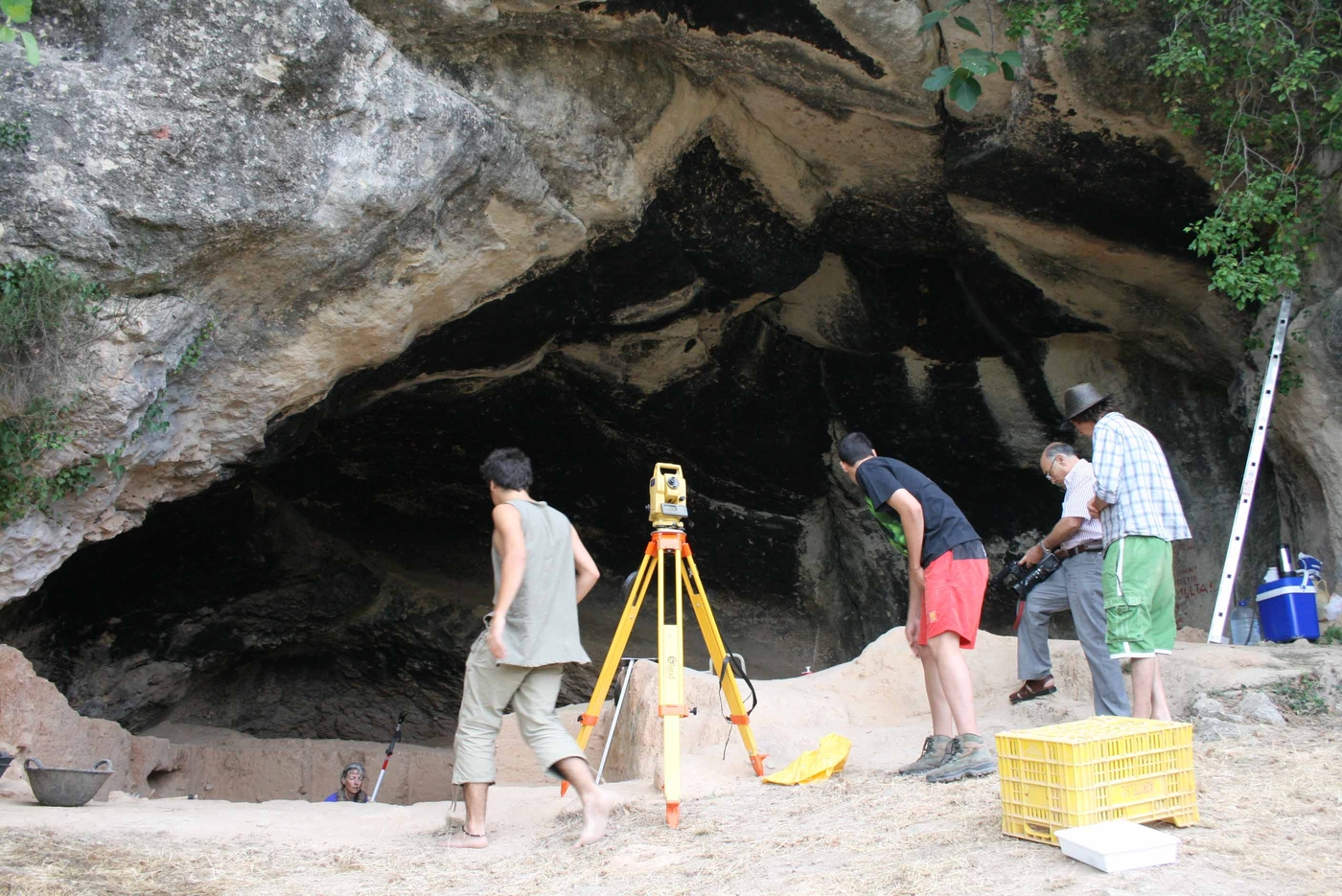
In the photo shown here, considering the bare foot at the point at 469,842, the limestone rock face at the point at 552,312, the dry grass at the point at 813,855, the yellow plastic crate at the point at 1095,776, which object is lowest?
the bare foot at the point at 469,842

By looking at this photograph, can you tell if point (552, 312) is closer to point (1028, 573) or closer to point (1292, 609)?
point (1028, 573)

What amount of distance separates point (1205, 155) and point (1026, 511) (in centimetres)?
344

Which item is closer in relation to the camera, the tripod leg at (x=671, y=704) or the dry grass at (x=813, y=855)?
the dry grass at (x=813, y=855)

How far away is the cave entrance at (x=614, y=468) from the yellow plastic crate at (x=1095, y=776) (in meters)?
4.73

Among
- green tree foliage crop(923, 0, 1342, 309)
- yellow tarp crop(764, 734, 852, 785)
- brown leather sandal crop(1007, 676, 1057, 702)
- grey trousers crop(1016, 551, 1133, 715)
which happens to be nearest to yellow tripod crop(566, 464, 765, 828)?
yellow tarp crop(764, 734, 852, 785)

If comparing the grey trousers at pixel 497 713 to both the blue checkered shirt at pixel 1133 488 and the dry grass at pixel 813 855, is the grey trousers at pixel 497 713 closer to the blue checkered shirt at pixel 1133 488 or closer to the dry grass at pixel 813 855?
the dry grass at pixel 813 855

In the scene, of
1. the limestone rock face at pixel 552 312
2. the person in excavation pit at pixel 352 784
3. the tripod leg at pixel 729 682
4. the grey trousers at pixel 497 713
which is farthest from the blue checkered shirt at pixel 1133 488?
the person in excavation pit at pixel 352 784

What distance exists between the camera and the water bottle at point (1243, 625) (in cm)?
561

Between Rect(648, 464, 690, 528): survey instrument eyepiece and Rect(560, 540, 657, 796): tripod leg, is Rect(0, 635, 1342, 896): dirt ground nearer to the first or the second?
Rect(560, 540, 657, 796): tripod leg

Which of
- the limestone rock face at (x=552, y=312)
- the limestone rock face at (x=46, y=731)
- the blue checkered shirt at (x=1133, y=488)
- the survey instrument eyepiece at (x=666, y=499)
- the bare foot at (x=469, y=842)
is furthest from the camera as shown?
the limestone rock face at (x=46, y=731)

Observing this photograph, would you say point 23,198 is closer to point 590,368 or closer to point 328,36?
point 328,36

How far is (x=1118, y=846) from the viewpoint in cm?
225

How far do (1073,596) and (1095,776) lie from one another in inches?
75.6

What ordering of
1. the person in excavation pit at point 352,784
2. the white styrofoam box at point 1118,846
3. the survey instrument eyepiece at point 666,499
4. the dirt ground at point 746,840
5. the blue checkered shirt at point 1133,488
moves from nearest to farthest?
the white styrofoam box at point 1118,846
the dirt ground at point 746,840
the blue checkered shirt at point 1133,488
the survey instrument eyepiece at point 666,499
the person in excavation pit at point 352,784
